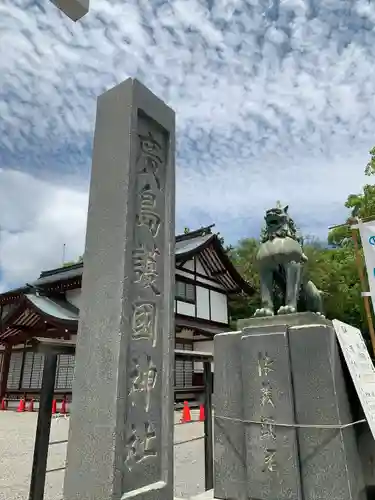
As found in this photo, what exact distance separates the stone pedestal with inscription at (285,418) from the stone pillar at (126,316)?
3.02ft

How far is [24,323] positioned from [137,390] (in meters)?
14.8

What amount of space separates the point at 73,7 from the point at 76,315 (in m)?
13.3

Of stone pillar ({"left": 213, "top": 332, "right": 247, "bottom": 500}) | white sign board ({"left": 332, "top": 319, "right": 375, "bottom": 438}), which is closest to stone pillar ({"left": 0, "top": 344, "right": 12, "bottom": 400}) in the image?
stone pillar ({"left": 213, "top": 332, "right": 247, "bottom": 500})

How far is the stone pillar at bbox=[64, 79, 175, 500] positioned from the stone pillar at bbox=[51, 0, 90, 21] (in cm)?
72

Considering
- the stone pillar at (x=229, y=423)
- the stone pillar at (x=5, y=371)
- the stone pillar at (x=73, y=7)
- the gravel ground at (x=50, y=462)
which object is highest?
the stone pillar at (x=73, y=7)

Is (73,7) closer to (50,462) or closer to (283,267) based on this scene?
(283,267)

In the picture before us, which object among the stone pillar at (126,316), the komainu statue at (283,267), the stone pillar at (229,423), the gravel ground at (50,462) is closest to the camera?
the stone pillar at (126,316)

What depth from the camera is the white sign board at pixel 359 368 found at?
9.62 feet

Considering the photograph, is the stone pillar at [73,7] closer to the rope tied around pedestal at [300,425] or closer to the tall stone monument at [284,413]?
the tall stone monument at [284,413]

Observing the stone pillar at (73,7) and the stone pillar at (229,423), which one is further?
the stone pillar at (229,423)

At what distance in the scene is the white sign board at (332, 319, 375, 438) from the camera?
293 cm

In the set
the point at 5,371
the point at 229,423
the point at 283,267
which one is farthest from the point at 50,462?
the point at 5,371

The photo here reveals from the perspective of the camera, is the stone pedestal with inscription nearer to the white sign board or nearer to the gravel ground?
the white sign board

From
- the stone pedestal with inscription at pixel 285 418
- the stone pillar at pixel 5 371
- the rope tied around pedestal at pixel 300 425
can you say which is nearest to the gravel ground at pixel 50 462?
the stone pedestal with inscription at pixel 285 418
